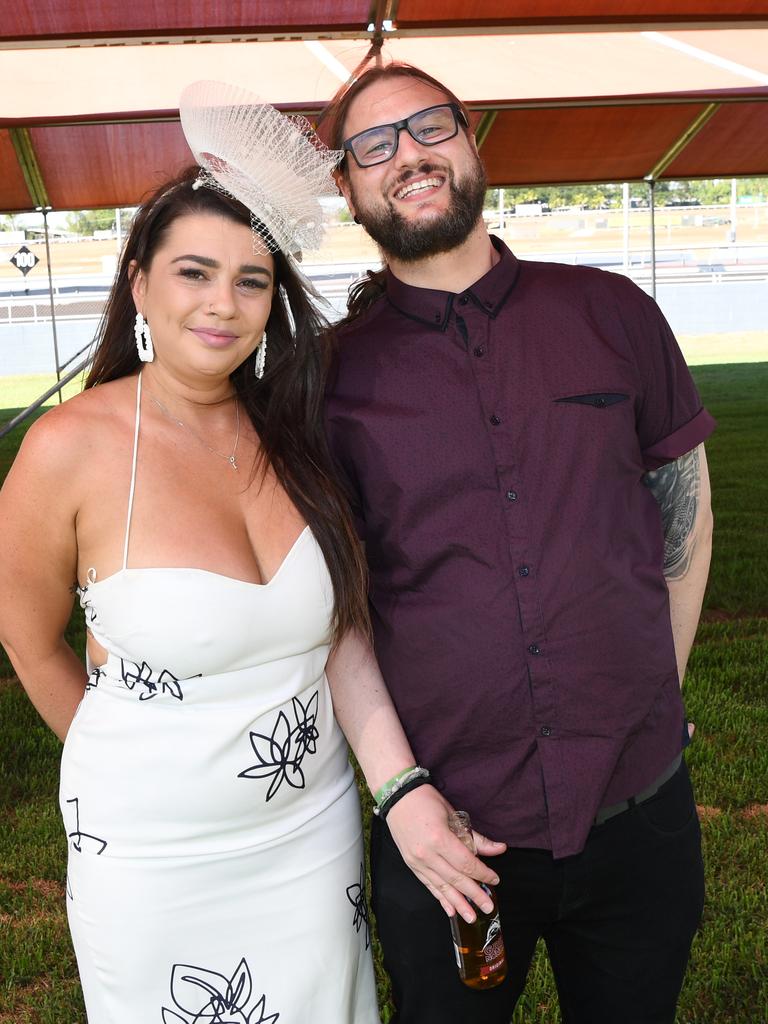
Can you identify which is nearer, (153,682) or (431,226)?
(153,682)

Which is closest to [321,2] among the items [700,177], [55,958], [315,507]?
[315,507]

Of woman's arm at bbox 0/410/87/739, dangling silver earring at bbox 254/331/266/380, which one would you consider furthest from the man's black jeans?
dangling silver earring at bbox 254/331/266/380

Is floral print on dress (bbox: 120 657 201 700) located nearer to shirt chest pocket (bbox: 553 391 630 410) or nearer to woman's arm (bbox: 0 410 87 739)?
woman's arm (bbox: 0 410 87 739)

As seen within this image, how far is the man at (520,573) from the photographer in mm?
1760

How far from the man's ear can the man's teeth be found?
0.16 m

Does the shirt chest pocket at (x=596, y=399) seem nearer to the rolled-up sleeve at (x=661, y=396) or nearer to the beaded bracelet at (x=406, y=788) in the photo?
the rolled-up sleeve at (x=661, y=396)

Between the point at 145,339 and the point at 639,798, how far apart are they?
1.23 meters

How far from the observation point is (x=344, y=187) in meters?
2.06

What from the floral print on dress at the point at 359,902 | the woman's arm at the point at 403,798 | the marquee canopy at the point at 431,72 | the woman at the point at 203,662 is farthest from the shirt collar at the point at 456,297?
the marquee canopy at the point at 431,72

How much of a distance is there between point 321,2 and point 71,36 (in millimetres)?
1191

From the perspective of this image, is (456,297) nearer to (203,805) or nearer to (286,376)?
(286,376)

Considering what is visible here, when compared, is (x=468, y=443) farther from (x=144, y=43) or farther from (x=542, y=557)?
(x=144, y=43)

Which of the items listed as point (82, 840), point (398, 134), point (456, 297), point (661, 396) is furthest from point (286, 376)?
point (82, 840)

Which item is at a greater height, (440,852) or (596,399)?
(596,399)
